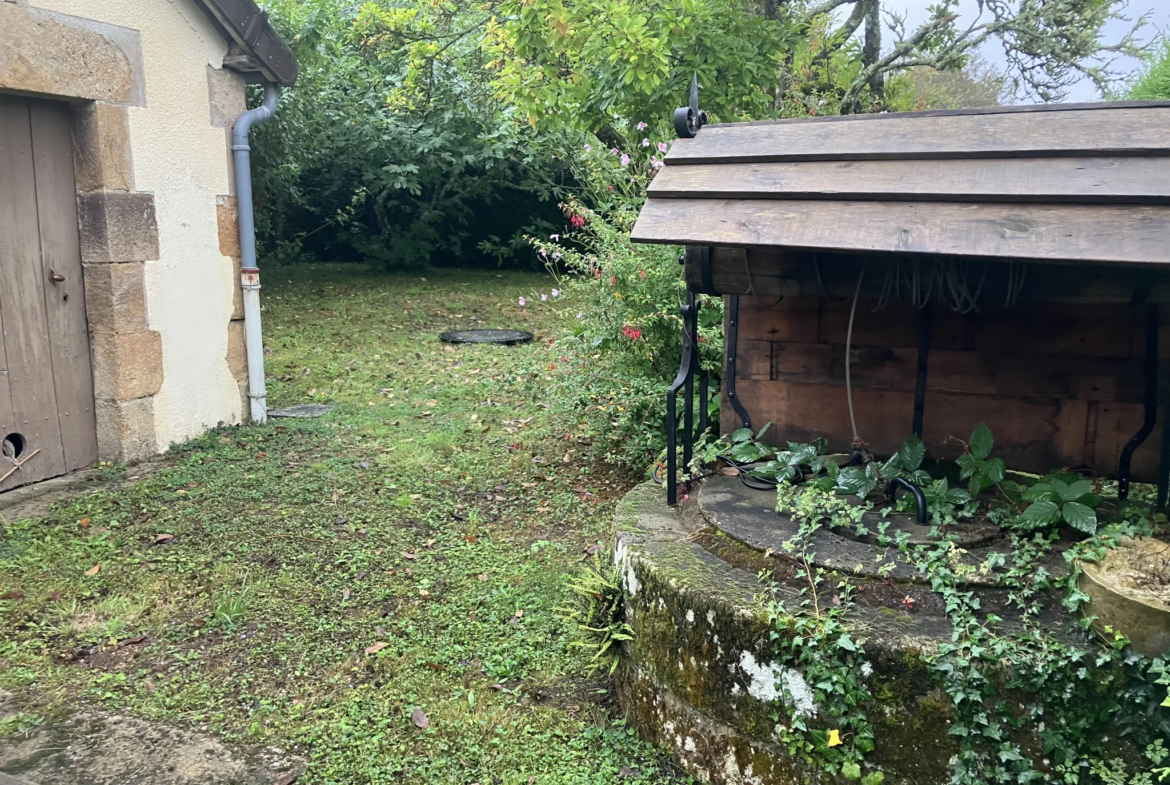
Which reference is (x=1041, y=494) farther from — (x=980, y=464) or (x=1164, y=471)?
(x=1164, y=471)

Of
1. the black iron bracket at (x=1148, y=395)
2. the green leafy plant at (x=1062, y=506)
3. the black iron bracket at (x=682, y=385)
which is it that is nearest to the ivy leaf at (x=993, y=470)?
the green leafy plant at (x=1062, y=506)

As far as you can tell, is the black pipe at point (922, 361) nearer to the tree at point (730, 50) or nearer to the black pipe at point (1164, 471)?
the black pipe at point (1164, 471)

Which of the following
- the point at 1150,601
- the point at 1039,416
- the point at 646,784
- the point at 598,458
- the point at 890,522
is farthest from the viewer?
the point at 598,458

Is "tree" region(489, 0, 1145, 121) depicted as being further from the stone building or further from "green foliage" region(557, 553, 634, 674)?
"green foliage" region(557, 553, 634, 674)

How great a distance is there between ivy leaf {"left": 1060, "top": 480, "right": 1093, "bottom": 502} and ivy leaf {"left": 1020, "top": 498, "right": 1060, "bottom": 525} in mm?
45

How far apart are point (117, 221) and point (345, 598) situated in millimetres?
2885

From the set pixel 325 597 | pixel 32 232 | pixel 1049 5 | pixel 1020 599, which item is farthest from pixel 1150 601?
pixel 1049 5

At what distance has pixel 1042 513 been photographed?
2.56 metres

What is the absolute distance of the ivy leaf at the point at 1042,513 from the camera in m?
2.55

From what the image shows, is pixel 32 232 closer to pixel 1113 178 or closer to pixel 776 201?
pixel 776 201

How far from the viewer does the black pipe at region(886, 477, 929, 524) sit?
2.72 metres

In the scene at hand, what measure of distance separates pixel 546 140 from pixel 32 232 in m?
7.60

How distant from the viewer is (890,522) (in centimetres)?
273

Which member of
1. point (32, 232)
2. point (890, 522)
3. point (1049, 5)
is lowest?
point (890, 522)
